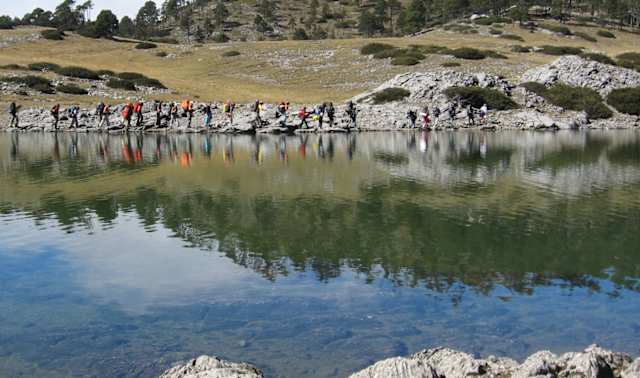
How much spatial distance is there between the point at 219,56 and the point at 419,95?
4220cm

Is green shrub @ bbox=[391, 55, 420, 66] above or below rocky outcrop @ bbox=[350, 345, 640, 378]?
above

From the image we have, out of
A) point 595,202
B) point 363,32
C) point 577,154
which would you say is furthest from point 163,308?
point 363,32

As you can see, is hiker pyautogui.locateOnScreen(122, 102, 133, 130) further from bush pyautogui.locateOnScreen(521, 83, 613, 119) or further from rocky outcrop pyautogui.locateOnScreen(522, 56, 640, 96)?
rocky outcrop pyautogui.locateOnScreen(522, 56, 640, 96)

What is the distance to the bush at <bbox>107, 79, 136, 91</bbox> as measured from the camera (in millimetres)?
75875

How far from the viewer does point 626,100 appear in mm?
64375

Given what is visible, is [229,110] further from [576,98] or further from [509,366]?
[509,366]

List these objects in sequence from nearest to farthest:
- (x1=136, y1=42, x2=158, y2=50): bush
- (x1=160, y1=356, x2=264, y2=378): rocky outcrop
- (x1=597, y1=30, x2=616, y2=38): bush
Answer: (x1=160, y1=356, x2=264, y2=378): rocky outcrop < (x1=136, y1=42, x2=158, y2=50): bush < (x1=597, y1=30, x2=616, y2=38): bush

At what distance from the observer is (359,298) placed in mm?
12641

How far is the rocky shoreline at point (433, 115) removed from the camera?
58531 mm

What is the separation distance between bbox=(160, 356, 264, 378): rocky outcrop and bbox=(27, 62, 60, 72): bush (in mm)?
82170

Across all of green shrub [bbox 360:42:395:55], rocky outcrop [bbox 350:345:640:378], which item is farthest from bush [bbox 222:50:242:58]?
rocky outcrop [bbox 350:345:640:378]

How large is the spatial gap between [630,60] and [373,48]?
35.3 meters

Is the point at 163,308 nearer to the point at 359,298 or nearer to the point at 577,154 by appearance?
the point at 359,298

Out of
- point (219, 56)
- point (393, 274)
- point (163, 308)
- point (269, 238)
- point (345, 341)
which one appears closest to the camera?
point (345, 341)
